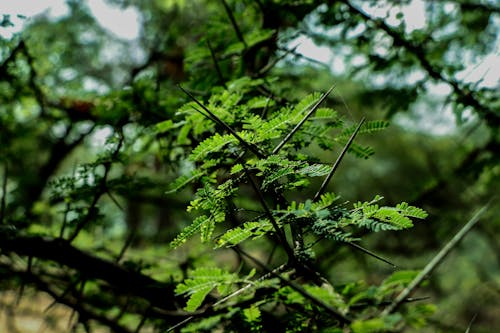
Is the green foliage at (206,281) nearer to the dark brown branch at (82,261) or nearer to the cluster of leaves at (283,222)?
the cluster of leaves at (283,222)

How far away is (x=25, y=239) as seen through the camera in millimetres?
2100

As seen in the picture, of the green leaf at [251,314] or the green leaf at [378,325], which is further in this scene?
the green leaf at [251,314]

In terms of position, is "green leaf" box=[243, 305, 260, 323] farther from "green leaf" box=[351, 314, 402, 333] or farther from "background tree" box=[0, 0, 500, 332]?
"green leaf" box=[351, 314, 402, 333]

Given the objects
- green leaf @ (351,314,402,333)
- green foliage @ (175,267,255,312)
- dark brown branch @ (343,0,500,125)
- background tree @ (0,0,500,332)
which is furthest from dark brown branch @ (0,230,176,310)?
dark brown branch @ (343,0,500,125)

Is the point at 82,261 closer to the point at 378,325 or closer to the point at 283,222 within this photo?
the point at 283,222

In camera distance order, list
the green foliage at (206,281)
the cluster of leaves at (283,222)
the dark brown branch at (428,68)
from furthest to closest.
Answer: the dark brown branch at (428,68)
the green foliage at (206,281)
the cluster of leaves at (283,222)

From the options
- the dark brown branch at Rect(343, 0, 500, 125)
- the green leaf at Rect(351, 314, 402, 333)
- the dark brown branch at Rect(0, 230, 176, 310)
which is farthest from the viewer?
the dark brown branch at Rect(343, 0, 500, 125)

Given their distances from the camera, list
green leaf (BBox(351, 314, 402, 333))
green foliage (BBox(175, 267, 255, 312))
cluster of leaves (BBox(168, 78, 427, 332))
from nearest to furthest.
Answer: green leaf (BBox(351, 314, 402, 333))
cluster of leaves (BBox(168, 78, 427, 332))
green foliage (BBox(175, 267, 255, 312))

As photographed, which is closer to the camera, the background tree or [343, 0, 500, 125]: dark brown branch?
the background tree

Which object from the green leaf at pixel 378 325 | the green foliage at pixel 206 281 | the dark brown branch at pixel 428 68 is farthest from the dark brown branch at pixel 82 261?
the dark brown branch at pixel 428 68

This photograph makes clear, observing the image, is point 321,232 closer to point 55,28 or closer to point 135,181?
point 135,181

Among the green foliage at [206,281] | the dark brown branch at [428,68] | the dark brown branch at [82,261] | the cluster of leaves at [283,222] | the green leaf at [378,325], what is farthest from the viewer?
the dark brown branch at [428,68]

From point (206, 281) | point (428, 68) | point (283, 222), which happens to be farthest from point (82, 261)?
point (428, 68)

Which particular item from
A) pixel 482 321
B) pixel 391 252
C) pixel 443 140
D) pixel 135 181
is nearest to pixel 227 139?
pixel 135 181
